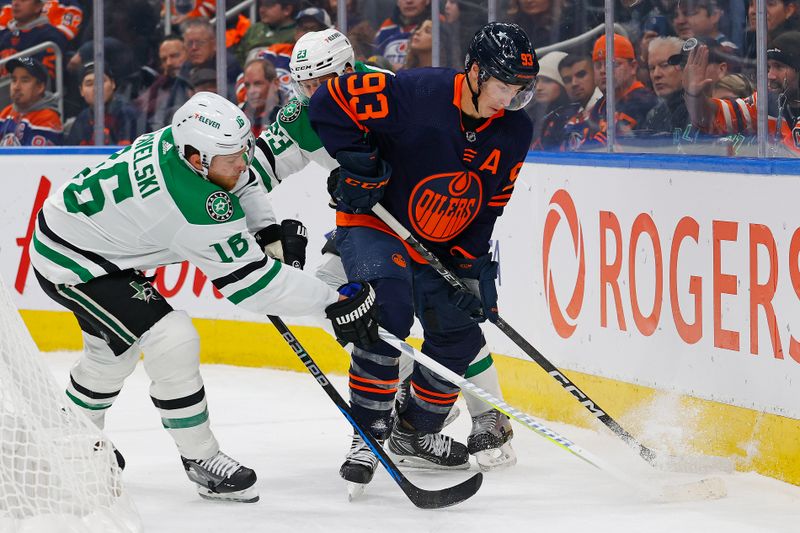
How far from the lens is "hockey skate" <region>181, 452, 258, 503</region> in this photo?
3.41 metres

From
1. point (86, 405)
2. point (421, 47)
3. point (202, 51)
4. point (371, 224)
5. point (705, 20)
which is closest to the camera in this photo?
point (86, 405)

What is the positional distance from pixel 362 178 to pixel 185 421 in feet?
2.61

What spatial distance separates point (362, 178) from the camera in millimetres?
3434

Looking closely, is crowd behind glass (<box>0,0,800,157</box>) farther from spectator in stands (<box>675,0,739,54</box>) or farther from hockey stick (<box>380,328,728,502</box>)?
Result: hockey stick (<box>380,328,728,502</box>)

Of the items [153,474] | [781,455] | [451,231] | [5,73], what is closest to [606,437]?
[781,455]

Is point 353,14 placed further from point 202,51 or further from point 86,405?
point 86,405

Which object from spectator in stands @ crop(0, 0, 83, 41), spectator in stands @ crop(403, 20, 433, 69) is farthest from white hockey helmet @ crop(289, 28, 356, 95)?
spectator in stands @ crop(0, 0, 83, 41)

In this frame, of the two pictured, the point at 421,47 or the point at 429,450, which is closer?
the point at 429,450

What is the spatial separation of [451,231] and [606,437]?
997 mm

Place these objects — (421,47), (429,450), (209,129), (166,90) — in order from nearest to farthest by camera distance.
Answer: (209,129), (429,450), (421,47), (166,90)

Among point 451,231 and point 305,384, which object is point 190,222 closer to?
point 451,231

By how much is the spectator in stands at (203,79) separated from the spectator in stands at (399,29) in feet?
2.85

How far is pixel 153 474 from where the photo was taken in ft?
12.5

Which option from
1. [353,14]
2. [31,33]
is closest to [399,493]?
[353,14]
